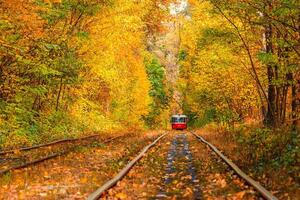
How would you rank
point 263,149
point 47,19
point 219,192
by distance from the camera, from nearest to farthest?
point 219,192 → point 263,149 → point 47,19

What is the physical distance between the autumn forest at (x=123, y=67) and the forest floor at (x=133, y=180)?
732 millimetres

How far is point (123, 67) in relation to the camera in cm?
3938

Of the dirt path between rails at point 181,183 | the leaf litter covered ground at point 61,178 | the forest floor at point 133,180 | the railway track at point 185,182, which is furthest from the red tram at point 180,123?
the dirt path between rails at point 181,183

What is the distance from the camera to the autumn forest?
46.9 feet

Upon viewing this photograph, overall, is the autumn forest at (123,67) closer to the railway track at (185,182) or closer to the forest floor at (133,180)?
the railway track at (185,182)

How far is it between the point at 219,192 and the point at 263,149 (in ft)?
16.6

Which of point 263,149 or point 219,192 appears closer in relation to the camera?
point 219,192

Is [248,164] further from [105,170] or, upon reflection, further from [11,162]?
[11,162]

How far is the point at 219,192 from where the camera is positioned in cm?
984

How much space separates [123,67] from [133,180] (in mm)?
28407

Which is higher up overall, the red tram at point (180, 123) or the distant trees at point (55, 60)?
the distant trees at point (55, 60)

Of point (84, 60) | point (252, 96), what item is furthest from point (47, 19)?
point (252, 96)

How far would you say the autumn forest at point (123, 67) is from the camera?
562 inches

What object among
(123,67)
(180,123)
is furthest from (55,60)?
(180,123)
